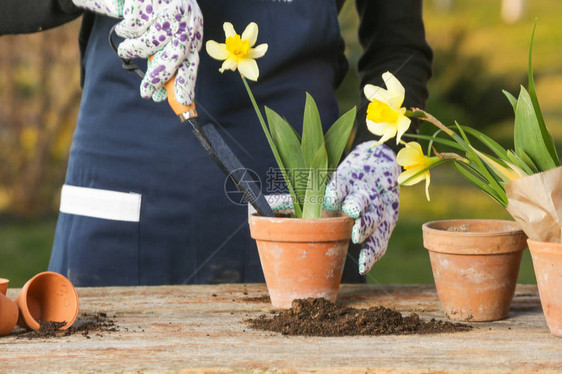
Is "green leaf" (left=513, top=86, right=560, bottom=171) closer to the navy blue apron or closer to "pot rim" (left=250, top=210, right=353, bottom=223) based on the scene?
"pot rim" (left=250, top=210, right=353, bottom=223)

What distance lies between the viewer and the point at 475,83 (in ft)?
11.8

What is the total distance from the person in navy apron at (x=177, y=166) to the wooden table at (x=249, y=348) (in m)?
0.33

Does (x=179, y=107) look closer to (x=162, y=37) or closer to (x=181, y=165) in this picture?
(x=162, y=37)

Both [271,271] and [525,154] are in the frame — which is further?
[271,271]

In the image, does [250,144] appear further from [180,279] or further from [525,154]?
[525,154]

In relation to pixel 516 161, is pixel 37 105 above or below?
above

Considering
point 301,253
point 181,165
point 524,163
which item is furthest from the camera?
point 181,165

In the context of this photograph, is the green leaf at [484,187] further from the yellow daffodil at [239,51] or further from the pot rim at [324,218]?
the yellow daffodil at [239,51]

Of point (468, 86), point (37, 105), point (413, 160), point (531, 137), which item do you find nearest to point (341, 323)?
point (413, 160)

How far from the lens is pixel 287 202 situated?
45.9 inches

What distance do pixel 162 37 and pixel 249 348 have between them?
1.81 ft

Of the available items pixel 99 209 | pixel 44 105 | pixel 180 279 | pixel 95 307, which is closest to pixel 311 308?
pixel 95 307

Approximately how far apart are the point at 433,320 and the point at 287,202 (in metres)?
0.34

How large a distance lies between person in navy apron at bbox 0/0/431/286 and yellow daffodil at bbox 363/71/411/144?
422mm
